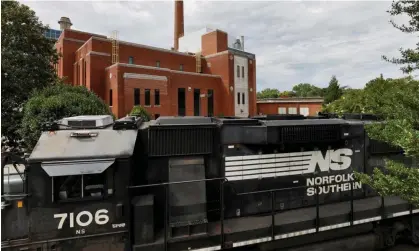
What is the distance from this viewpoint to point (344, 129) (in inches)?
267

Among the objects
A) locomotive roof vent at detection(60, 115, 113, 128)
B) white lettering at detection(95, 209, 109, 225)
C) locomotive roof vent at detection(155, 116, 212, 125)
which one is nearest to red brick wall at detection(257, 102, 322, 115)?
locomotive roof vent at detection(155, 116, 212, 125)

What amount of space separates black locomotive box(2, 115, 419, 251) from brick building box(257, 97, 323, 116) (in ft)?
152

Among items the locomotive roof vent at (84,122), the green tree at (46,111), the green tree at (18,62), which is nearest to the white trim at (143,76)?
the green tree at (18,62)

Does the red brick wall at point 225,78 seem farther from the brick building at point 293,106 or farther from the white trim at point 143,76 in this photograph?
the brick building at point 293,106

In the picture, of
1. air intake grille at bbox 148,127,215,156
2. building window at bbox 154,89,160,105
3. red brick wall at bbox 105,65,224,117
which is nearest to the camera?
air intake grille at bbox 148,127,215,156

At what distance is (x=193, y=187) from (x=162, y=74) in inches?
1245

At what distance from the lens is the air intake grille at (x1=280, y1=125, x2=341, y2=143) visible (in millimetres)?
6043

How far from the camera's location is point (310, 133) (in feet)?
20.8

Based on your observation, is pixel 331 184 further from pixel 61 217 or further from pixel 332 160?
pixel 61 217

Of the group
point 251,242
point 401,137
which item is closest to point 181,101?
point 251,242

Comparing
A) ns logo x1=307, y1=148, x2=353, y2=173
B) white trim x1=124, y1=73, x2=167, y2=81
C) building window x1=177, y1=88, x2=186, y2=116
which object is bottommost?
ns logo x1=307, y1=148, x2=353, y2=173

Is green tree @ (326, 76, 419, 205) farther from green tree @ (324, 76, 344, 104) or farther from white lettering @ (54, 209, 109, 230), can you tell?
green tree @ (324, 76, 344, 104)

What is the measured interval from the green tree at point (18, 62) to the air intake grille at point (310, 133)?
15179 mm

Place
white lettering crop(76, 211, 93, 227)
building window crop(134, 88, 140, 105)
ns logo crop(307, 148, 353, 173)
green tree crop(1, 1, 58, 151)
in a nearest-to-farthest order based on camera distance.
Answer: white lettering crop(76, 211, 93, 227) → ns logo crop(307, 148, 353, 173) → green tree crop(1, 1, 58, 151) → building window crop(134, 88, 140, 105)
